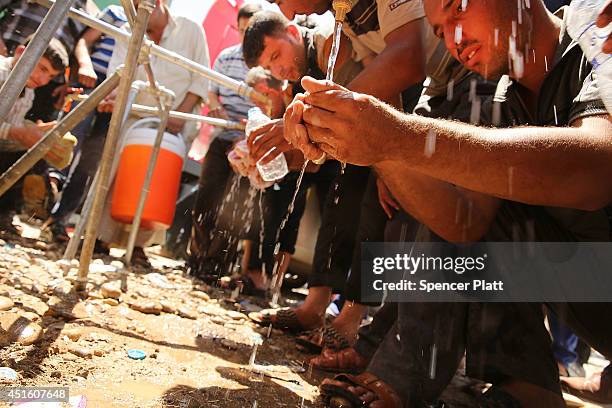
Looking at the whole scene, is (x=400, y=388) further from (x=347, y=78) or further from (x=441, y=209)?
(x=347, y=78)

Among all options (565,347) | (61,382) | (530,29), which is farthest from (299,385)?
(565,347)

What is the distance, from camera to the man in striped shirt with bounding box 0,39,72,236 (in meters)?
2.85

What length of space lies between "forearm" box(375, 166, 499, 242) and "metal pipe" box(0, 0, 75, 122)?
97cm

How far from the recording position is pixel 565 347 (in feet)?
9.45

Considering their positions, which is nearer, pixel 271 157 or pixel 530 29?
pixel 530 29

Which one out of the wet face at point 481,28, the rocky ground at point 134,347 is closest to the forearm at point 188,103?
the rocky ground at point 134,347

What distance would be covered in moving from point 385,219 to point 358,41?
907mm

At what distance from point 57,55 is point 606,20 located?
320 cm

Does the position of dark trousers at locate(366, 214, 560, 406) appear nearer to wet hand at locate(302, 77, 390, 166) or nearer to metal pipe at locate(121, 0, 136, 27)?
wet hand at locate(302, 77, 390, 166)

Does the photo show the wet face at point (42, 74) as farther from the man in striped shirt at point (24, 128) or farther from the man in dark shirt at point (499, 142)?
the man in dark shirt at point (499, 142)

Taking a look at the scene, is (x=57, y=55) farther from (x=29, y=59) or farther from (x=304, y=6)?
(x=29, y=59)

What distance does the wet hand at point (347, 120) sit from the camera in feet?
2.91

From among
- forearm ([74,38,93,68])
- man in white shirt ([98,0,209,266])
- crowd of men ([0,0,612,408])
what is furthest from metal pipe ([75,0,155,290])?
forearm ([74,38,93,68])

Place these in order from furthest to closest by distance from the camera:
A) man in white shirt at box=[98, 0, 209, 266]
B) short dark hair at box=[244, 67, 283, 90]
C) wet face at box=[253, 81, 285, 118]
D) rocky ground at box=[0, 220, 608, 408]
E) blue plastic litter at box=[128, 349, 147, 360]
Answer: man in white shirt at box=[98, 0, 209, 266], short dark hair at box=[244, 67, 283, 90], wet face at box=[253, 81, 285, 118], blue plastic litter at box=[128, 349, 147, 360], rocky ground at box=[0, 220, 608, 408]
